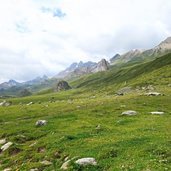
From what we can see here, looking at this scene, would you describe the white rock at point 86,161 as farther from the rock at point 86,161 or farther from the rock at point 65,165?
the rock at point 65,165

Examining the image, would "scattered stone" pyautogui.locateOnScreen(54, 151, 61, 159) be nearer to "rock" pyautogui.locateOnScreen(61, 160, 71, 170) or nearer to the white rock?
"rock" pyautogui.locateOnScreen(61, 160, 71, 170)

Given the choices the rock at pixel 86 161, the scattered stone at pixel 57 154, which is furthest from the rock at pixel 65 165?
the scattered stone at pixel 57 154

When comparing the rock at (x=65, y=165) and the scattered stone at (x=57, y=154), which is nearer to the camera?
the rock at (x=65, y=165)

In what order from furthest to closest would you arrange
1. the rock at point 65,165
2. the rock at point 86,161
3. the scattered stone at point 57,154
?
the scattered stone at point 57,154
the rock at point 65,165
the rock at point 86,161

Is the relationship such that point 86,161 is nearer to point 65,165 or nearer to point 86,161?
point 86,161

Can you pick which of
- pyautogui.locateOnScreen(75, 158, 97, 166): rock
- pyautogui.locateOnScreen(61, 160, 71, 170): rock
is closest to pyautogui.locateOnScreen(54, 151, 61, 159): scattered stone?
pyautogui.locateOnScreen(61, 160, 71, 170): rock

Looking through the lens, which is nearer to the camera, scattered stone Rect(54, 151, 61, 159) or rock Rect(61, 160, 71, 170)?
rock Rect(61, 160, 71, 170)

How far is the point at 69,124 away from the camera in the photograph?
52188 mm

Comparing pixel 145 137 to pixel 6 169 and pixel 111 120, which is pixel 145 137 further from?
pixel 111 120

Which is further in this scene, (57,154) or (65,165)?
(57,154)

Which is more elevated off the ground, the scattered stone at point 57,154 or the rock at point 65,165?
the scattered stone at point 57,154

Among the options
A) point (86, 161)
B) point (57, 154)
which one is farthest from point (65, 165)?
point (57, 154)

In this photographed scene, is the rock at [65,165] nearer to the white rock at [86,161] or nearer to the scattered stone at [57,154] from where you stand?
the white rock at [86,161]

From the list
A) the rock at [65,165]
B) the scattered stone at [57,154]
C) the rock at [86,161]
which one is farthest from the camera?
the scattered stone at [57,154]
